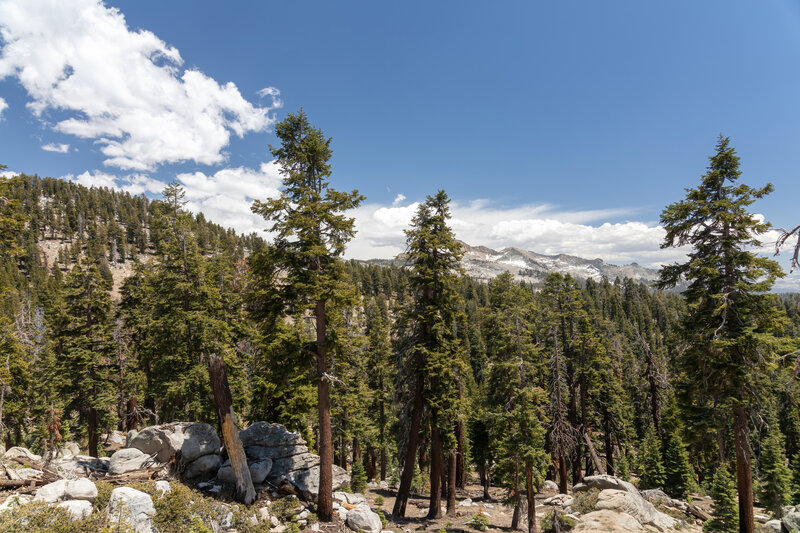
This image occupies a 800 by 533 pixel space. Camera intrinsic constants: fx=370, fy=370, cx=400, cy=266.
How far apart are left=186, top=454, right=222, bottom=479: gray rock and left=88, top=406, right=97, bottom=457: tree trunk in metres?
13.3

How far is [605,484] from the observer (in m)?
21.8

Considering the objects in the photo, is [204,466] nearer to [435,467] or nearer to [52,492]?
[52,492]

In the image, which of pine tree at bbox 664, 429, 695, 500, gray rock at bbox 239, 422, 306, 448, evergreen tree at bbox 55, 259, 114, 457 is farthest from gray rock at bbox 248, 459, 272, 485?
pine tree at bbox 664, 429, 695, 500

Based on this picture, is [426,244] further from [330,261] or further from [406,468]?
[406,468]

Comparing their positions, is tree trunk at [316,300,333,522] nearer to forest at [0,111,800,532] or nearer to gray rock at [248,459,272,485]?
forest at [0,111,800,532]

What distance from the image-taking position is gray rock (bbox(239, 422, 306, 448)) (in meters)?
15.0

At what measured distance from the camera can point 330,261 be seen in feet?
48.0

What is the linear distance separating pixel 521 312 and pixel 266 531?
1510cm

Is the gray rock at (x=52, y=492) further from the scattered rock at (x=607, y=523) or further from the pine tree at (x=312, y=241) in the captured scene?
the scattered rock at (x=607, y=523)

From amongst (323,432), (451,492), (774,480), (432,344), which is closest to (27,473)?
(323,432)

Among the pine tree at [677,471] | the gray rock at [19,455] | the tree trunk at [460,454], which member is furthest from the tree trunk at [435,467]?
the pine tree at [677,471]

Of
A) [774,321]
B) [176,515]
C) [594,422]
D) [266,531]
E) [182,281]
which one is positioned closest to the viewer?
[176,515]

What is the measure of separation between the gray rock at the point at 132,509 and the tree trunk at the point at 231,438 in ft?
9.77

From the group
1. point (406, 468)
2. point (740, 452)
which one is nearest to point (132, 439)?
point (406, 468)
